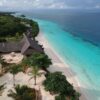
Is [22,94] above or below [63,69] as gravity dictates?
above

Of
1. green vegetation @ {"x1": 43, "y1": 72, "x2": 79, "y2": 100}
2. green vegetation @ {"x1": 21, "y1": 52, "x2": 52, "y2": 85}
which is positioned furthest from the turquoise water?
green vegetation @ {"x1": 21, "y1": 52, "x2": 52, "y2": 85}

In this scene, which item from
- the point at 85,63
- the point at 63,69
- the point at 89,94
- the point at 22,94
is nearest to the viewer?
the point at 22,94

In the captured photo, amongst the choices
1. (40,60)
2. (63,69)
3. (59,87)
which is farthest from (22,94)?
(63,69)

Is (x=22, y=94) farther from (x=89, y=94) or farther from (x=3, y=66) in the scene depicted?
(x=3, y=66)

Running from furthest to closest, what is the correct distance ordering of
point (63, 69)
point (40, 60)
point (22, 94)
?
point (63, 69), point (40, 60), point (22, 94)

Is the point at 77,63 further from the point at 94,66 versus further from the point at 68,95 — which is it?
the point at 68,95

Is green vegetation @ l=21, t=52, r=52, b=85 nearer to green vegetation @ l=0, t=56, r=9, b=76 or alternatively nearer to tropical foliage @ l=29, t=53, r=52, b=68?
tropical foliage @ l=29, t=53, r=52, b=68

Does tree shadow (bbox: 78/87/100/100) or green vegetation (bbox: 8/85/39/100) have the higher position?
green vegetation (bbox: 8/85/39/100)

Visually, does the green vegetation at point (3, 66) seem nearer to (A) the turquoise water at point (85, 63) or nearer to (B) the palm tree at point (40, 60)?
(B) the palm tree at point (40, 60)

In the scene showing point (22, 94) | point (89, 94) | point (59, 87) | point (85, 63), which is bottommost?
point (85, 63)
